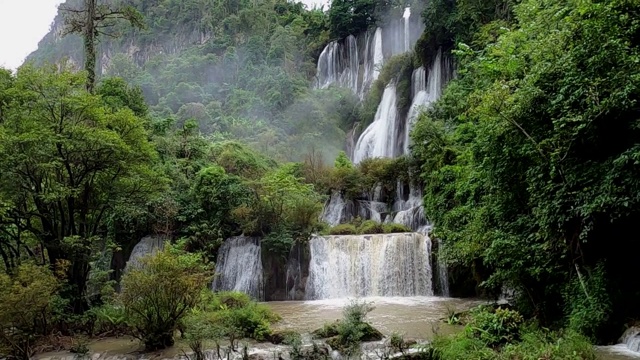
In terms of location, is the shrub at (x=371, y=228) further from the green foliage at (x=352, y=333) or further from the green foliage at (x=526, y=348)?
the green foliage at (x=526, y=348)

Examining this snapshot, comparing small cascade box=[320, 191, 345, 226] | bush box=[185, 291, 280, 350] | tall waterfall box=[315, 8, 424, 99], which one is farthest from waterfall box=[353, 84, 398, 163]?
bush box=[185, 291, 280, 350]

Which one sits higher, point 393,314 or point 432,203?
point 432,203

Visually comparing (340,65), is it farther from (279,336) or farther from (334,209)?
(279,336)

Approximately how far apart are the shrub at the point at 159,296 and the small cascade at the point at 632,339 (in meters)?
7.92

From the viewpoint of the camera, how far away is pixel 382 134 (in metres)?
31.8

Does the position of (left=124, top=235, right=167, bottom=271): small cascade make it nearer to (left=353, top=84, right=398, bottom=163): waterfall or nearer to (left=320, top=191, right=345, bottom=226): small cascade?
(left=320, top=191, right=345, bottom=226): small cascade

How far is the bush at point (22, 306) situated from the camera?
29.8ft

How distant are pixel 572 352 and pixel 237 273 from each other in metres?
14.1

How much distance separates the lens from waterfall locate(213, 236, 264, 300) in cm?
1878

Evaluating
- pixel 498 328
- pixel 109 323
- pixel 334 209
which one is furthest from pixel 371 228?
pixel 498 328

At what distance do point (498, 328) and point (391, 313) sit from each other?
5022 mm

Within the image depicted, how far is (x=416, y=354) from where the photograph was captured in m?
9.01

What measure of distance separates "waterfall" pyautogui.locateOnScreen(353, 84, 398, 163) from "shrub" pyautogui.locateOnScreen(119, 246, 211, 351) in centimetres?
2175

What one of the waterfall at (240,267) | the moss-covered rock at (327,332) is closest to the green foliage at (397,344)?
the moss-covered rock at (327,332)
